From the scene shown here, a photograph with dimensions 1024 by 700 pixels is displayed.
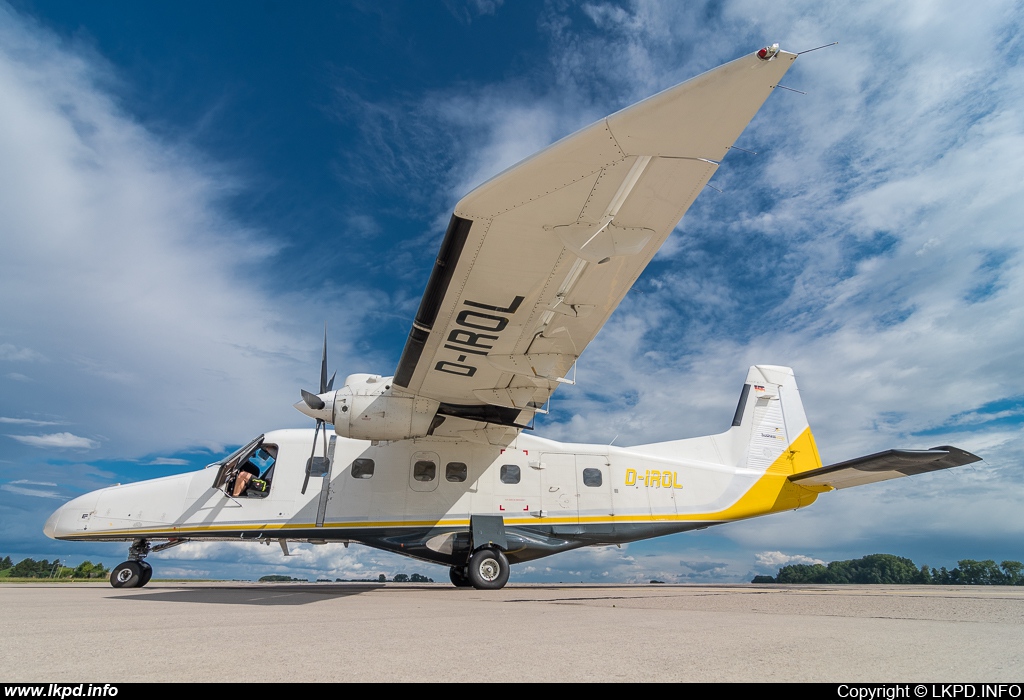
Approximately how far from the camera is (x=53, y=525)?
924cm

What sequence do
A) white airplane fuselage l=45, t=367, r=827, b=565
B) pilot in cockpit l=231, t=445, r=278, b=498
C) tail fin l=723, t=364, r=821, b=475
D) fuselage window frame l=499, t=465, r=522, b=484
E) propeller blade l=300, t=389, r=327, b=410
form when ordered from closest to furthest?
propeller blade l=300, t=389, r=327, b=410, white airplane fuselage l=45, t=367, r=827, b=565, pilot in cockpit l=231, t=445, r=278, b=498, fuselage window frame l=499, t=465, r=522, b=484, tail fin l=723, t=364, r=821, b=475

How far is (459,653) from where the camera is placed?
2.32m

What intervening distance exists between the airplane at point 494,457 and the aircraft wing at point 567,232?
1.1 inches

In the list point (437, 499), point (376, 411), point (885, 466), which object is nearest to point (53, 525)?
point (376, 411)

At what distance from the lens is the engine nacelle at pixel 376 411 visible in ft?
27.5

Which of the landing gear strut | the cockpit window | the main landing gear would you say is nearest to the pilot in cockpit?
the cockpit window

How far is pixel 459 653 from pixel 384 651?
0.34 metres

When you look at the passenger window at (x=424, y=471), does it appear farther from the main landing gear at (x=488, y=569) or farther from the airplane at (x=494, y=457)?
the main landing gear at (x=488, y=569)

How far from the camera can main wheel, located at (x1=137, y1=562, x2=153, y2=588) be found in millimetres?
9258

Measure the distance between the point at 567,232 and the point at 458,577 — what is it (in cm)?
826

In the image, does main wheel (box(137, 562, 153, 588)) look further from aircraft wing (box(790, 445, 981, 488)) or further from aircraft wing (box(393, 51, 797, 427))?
aircraft wing (box(790, 445, 981, 488))

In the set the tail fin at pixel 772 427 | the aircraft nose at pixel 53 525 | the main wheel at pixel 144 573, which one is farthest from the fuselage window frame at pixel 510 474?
the aircraft nose at pixel 53 525
